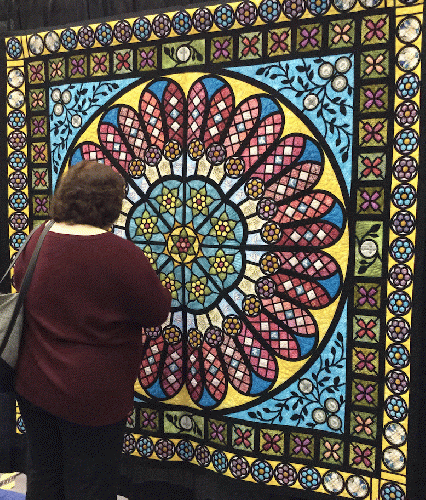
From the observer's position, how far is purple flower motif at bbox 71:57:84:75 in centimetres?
195

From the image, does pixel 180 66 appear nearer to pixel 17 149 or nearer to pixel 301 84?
pixel 301 84

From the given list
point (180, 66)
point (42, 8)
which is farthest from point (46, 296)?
point (42, 8)

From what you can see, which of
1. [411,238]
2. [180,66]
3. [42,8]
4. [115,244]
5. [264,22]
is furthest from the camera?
[42,8]

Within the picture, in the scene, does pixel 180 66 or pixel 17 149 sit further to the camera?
pixel 17 149

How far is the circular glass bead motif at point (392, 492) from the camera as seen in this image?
1.62 metres

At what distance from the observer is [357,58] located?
61.6 inches

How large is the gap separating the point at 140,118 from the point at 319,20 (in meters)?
0.74

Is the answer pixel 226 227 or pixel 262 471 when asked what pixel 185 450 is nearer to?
pixel 262 471

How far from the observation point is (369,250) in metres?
1.62

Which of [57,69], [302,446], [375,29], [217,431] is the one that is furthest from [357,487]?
[57,69]

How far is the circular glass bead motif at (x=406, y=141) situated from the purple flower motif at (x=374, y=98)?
0.39ft

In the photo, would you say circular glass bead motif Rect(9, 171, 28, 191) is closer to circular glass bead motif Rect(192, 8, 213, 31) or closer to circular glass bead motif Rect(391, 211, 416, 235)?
circular glass bead motif Rect(192, 8, 213, 31)

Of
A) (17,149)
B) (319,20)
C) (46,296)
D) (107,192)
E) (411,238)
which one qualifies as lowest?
(46,296)

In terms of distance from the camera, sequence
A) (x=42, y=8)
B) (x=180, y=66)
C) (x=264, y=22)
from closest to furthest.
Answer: (x=264, y=22)
(x=180, y=66)
(x=42, y=8)
